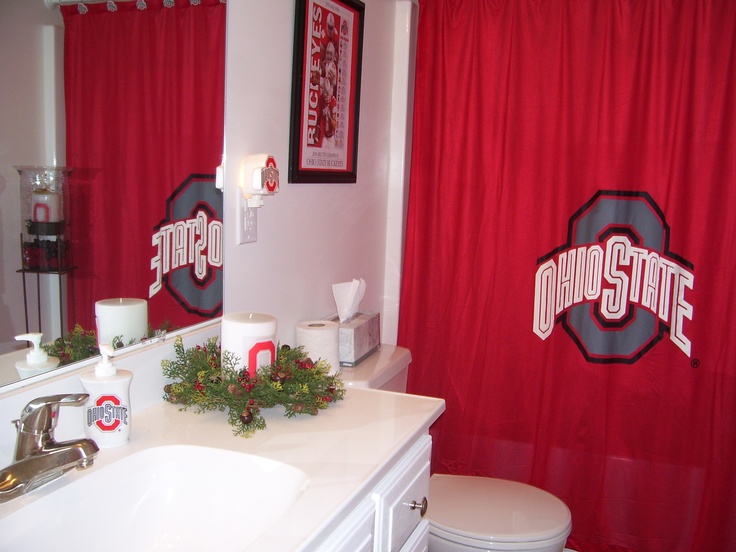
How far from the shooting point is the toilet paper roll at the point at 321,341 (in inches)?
71.7

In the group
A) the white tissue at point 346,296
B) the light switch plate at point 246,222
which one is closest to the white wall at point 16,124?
the light switch plate at point 246,222

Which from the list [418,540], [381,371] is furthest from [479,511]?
[418,540]

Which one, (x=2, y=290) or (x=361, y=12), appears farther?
(x=361, y=12)

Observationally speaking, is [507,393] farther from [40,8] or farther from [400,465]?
[40,8]

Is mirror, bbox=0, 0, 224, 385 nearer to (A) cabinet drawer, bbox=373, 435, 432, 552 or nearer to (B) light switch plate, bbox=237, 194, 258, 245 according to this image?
(B) light switch plate, bbox=237, 194, 258, 245

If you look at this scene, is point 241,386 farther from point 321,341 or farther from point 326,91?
point 326,91

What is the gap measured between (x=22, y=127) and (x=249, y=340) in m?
0.60

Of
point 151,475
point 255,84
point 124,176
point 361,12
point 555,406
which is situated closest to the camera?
point 151,475

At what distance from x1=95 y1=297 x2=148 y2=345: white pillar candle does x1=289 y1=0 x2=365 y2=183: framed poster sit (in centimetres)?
64

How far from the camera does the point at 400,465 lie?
1.33 m

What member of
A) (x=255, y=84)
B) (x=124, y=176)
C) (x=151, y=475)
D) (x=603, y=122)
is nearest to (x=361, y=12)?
(x=255, y=84)

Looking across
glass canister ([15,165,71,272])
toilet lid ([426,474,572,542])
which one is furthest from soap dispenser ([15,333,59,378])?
toilet lid ([426,474,572,542])

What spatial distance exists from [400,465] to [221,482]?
0.34m

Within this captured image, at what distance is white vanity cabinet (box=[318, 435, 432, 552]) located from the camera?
111 centimetres
